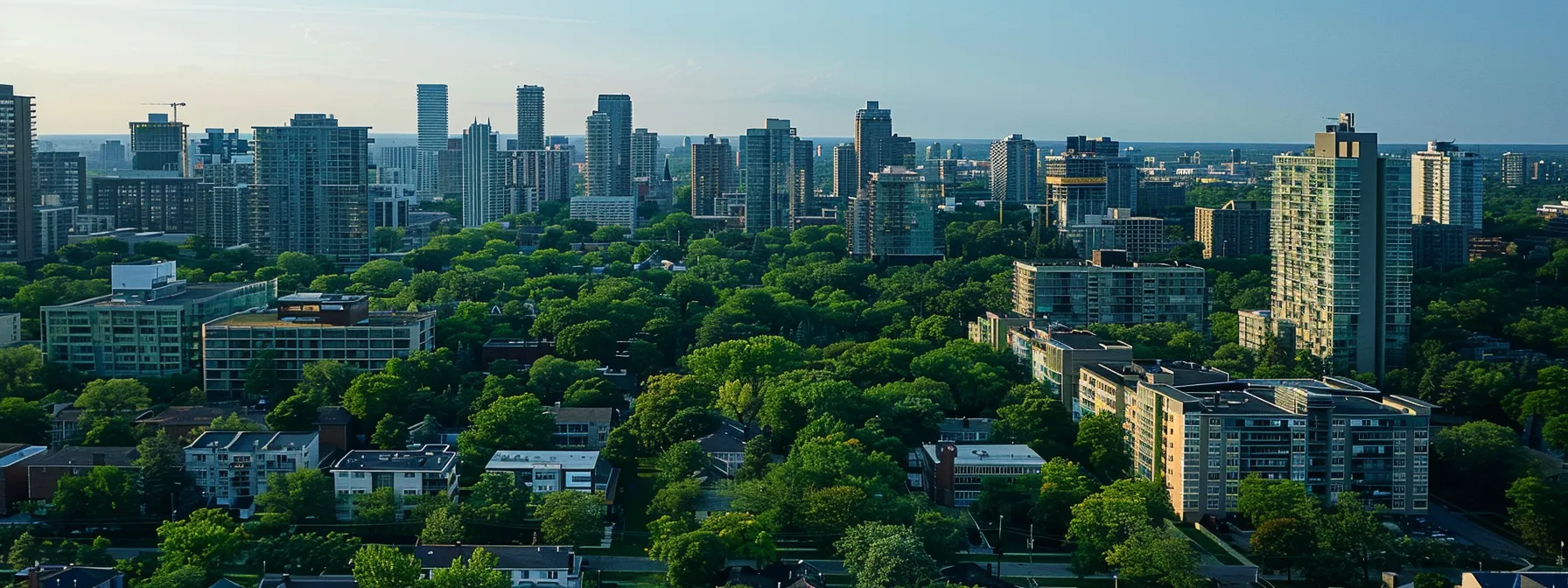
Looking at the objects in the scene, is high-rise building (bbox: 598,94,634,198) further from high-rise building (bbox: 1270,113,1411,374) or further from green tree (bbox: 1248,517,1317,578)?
green tree (bbox: 1248,517,1317,578)

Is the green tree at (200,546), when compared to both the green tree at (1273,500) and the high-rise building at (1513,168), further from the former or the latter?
the high-rise building at (1513,168)

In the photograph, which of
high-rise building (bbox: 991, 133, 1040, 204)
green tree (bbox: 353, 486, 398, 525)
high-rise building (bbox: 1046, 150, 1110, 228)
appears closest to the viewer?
green tree (bbox: 353, 486, 398, 525)

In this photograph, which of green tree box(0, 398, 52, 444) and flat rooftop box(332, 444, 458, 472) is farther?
green tree box(0, 398, 52, 444)

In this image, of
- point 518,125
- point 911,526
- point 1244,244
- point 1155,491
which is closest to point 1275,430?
point 1155,491

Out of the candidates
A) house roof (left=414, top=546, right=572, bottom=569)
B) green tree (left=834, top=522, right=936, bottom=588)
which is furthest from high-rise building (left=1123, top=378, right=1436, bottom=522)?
house roof (left=414, top=546, right=572, bottom=569)

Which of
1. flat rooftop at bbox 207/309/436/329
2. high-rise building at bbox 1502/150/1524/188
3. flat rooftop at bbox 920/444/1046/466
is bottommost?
flat rooftop at bbox 920/444/1046/466

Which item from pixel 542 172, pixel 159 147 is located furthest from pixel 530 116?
pixel 159 147

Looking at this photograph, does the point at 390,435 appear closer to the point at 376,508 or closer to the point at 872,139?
the point at 376,508
